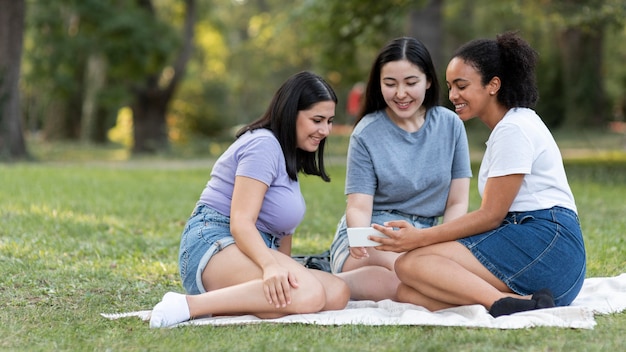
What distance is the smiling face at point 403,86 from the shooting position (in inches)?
172

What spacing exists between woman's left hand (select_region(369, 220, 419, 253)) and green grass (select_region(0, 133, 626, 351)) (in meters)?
0.44

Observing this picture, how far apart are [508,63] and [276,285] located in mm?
1513

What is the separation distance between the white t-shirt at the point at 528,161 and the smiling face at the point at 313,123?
0.81m

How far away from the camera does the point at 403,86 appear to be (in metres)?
4.39

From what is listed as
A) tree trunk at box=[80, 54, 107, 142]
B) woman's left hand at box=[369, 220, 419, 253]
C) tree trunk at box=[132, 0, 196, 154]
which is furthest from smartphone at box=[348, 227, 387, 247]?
tree trunk at box=[80, 54, 107, 142]

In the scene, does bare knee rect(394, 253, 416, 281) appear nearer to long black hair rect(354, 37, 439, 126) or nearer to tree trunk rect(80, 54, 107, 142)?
long black hair rect(354, 37, 439, 126)

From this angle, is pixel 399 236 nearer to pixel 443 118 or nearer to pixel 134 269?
pixel 443 118

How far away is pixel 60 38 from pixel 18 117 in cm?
483

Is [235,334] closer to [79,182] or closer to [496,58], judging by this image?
[496,58]

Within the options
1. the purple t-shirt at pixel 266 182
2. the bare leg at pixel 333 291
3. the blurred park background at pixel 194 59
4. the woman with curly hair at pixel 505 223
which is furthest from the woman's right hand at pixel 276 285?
the blurred park background at pixel 194 59

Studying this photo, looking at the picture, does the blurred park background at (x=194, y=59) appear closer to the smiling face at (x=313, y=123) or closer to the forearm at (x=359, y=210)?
the forearm at (x=359, y=210)

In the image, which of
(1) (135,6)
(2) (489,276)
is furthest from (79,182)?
(1) (135,6)

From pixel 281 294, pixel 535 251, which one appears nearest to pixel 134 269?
pixel 281 294

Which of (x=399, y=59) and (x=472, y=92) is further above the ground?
(x=399, y=59)
